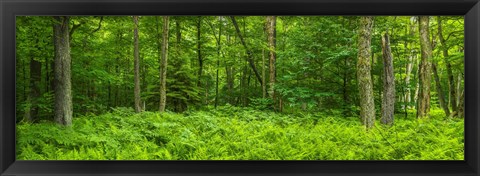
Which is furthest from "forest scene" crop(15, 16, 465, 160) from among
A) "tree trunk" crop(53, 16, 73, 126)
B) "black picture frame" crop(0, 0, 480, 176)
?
"black picture frame" crop(0, 0, 480, 176)

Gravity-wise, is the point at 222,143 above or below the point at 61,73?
below

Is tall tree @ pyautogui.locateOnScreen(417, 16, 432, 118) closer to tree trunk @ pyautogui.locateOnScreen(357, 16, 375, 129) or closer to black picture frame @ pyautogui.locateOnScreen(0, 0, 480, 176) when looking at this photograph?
tree trunk @ pyautogui.locateOnScreen(357, 16, 375, 129)

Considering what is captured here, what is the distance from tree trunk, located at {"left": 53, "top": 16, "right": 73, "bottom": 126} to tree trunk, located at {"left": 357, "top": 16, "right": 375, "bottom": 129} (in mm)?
4849

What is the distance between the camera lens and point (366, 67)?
524 cm

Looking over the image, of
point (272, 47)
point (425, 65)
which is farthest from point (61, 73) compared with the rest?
point (425, 65)

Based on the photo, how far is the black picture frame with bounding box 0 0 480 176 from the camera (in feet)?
6.19

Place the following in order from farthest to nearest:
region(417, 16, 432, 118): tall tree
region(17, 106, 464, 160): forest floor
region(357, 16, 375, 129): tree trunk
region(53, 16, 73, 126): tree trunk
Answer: region(417, 16, 432, 118): tall tree
region(357, 16, 375, 129): tree trunk
region(53, 16, 73, 126): tree trunk
region(17, 106, 464, 160): forest floor

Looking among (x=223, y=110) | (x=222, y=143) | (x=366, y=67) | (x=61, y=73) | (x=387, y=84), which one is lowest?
(x=222, y=143)

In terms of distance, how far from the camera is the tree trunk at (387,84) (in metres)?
5.98

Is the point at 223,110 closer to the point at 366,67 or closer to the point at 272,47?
the point at 272,47

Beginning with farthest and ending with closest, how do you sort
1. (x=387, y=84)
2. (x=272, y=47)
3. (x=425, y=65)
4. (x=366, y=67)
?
(x=272, y=47) < (x=425, y=65) < (x=387, y=84) < (x=366, y=67)
